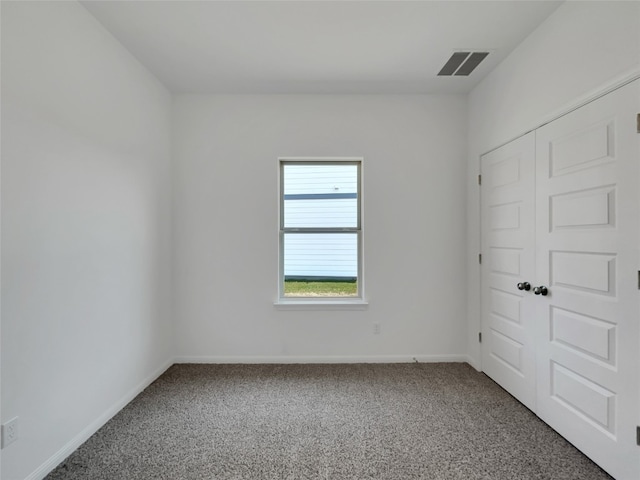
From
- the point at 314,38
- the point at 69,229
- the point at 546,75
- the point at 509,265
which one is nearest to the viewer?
the point at 69,229

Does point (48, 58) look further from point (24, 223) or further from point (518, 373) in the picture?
point (518, 373)

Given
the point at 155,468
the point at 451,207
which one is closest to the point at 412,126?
the point at 451,207

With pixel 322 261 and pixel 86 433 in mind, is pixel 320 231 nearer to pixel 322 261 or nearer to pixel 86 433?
pixel 322 261

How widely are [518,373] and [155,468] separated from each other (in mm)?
2675

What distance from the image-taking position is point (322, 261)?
134 inches

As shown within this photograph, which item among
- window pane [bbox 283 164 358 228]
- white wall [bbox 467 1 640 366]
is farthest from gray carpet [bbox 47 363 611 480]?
window pane [bbox 283 164 358 228]

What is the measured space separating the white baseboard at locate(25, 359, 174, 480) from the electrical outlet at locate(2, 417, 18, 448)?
0.28m

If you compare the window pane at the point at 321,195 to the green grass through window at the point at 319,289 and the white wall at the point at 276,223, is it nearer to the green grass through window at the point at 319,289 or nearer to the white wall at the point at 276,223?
the white wall at the point at 276,223

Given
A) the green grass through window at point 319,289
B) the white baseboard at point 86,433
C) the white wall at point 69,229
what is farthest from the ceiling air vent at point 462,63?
the white baseboard at point 86,433

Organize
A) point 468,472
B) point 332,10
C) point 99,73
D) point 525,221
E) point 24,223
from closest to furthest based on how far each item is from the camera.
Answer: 1. point 24,223
2. point 468,472
3. point 332,10
4. point 99,73
5. point 525,221

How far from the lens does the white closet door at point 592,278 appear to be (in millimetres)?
1607

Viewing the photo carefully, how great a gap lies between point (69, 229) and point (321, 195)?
7.26ft

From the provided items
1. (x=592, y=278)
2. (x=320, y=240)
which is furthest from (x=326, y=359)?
(x=592, y=278)

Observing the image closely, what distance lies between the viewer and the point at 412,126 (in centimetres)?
327
